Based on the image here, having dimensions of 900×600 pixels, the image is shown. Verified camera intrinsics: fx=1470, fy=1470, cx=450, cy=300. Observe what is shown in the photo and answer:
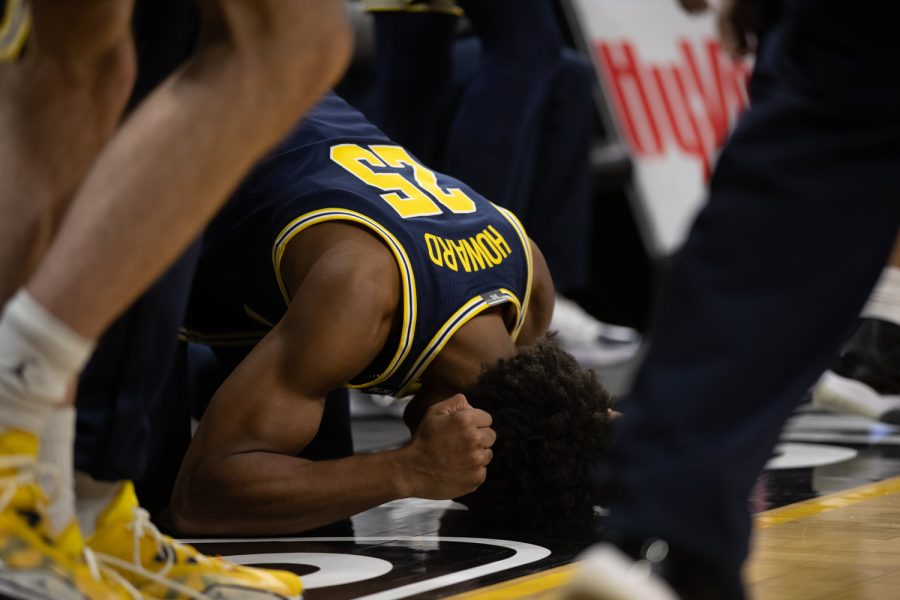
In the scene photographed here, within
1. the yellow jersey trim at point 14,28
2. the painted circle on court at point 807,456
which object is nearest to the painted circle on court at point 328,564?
the yellow jersey trim at point 14,28

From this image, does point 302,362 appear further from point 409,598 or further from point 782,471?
point 782,471

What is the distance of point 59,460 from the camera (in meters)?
1.48

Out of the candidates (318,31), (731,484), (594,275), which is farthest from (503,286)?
(594,275)

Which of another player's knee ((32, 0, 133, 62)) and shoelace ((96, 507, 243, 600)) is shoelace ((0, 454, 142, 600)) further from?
another player's knee ((32, 0, 133, 62))

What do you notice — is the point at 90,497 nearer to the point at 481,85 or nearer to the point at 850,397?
the point at 850,397

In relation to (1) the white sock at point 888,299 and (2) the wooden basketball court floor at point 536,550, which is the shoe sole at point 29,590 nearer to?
(2) the wooden basketball court floor at point 536,550

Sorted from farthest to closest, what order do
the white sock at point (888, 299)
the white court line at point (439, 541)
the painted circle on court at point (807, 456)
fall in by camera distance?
the white sock at point (888, 299)
the painted circle on court at point (807, 456)
the white court line at point (439, 541)

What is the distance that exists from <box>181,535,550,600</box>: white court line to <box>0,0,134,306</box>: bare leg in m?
0.62

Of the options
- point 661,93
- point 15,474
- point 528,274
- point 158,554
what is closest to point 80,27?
point 15,474

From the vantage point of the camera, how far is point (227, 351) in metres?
2.76

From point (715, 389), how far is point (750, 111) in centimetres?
29

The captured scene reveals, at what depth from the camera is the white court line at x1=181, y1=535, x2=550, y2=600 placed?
189 centimetres

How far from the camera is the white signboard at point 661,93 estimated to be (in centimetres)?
599

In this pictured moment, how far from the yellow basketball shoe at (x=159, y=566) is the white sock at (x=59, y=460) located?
109mm
